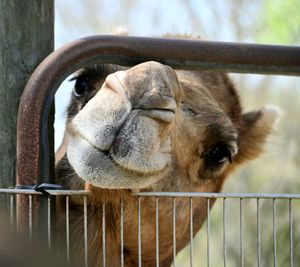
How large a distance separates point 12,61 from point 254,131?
2590 millimetres

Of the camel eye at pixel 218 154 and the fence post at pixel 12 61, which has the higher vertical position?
the fence post at pixel 12 61

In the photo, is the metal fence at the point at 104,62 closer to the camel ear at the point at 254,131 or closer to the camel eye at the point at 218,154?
the camel eye at the point at 218,154

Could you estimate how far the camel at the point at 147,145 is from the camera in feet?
7.45

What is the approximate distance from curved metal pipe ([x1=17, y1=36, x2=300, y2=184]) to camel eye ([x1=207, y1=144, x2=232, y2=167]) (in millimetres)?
1090

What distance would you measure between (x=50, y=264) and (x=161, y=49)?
6.48ft

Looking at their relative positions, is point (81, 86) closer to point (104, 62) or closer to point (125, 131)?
point (104, 62)

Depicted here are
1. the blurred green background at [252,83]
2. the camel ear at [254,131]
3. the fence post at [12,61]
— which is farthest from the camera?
the blurred green background at [252,83]

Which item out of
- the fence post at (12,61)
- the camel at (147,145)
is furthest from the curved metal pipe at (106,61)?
the fence post at (12,61)

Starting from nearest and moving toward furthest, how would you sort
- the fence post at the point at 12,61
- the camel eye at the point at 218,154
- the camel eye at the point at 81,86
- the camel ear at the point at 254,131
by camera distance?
1. the fence post at the point at 12,61
2. the camel eye at the point at 81,86
3. the camel eye at the point at 218,154
4. the camel ear at the point at 254,131

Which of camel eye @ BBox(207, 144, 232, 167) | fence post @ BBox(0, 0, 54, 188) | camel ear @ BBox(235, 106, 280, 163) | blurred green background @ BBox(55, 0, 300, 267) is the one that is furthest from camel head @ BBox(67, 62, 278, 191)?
blurred green background @ BBox(55, 0, 300, 267)

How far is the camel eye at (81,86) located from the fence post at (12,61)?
90cm

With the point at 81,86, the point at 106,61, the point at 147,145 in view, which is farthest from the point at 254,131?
the point at 147,145

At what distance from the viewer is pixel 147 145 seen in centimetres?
229

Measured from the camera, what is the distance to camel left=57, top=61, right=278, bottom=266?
2270 millimetres
